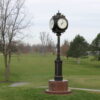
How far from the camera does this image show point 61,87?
52.8 ft

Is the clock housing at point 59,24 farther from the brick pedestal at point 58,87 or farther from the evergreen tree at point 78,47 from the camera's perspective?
the evergreen tree at point 78,47

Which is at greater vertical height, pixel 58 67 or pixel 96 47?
pixel 96 47

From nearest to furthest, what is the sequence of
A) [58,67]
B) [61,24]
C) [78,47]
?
1. [58,67]
2. [61,24]
3. [78,47]

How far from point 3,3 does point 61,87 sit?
3042cm

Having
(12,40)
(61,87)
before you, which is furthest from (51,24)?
(12,40)

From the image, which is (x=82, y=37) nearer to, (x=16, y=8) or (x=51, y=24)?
(x=16, y=8)

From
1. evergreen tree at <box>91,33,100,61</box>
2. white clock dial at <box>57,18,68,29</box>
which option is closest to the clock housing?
white clock dial at <box>57,18,68,29</box>

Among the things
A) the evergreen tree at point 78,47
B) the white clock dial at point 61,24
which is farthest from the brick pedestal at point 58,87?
the evergreen tree at point 78,47

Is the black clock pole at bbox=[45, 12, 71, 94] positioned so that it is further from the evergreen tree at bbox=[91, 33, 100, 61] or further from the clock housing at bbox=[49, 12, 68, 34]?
the evergreen tree at bbox=[91, 33, 100, 61]

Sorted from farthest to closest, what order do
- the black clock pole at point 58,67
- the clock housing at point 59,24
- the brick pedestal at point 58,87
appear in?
Result: the clock housing at point 59,24, the black clock pole at point 58,67, the brick pedestal at point 58,87

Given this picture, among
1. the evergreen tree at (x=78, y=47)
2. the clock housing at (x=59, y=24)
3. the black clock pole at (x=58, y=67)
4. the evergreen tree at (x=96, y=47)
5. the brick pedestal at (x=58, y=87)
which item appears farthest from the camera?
the evergreen tree at (x=78, y=47)

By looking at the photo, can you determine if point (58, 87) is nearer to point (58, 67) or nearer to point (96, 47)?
point (58, 67)

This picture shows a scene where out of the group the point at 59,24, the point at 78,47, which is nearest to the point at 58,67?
the point at 59,24

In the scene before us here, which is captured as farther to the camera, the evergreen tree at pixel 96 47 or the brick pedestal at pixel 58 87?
the evergreen tree at pixel 96 47
